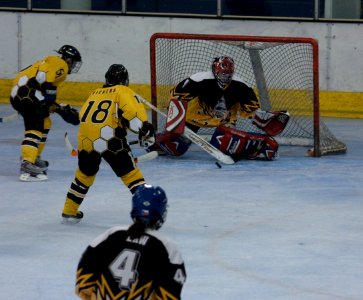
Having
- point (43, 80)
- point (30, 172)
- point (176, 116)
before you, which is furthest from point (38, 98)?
point (176, 116)

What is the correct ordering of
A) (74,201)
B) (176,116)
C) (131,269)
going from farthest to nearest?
(176,116) < (74,201) < (131,269)

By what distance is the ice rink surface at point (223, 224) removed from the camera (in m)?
6.32

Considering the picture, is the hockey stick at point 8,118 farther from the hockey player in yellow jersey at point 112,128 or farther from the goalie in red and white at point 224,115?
the hockey player in yellow jersey at point 112,128

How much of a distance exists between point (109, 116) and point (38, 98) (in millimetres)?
1834

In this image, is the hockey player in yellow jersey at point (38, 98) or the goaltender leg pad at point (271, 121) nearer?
the hockey player in yellow jersey at point (38, 98)

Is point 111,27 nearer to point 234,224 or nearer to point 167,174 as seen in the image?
point 167,174

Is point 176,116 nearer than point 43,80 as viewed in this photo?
No

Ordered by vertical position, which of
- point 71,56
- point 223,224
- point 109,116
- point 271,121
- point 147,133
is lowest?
point 223,224

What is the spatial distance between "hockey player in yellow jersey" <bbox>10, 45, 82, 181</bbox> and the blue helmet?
4.89 metres

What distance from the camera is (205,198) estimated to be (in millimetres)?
8609

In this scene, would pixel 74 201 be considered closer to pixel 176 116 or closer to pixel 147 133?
pixel 147 133

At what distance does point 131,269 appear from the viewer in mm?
4094

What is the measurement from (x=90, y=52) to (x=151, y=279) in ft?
29.5

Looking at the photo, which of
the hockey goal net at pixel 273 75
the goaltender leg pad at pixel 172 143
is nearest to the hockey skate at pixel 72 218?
the goaltender leg pad at pixel 172 143
